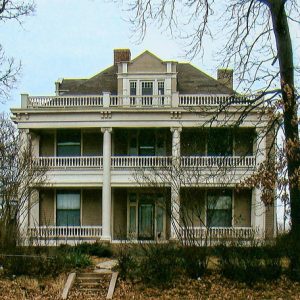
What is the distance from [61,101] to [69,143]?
8.26 feet

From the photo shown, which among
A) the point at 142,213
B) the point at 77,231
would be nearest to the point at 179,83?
the point at 142,213

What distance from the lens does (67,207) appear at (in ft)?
109

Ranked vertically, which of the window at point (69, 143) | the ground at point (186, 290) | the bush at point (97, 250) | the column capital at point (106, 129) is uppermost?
the column capital at point (106, 129)

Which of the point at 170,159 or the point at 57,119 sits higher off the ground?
the point at 57,119

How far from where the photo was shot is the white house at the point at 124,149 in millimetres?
30984

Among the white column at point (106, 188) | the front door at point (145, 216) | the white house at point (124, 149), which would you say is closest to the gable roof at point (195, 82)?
the white house at point (124, 149)

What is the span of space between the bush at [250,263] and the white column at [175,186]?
325 centimetres

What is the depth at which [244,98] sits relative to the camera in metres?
17.3

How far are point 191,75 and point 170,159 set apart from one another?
10486 mm

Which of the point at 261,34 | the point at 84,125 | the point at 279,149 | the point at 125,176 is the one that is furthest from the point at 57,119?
the point at 279,149

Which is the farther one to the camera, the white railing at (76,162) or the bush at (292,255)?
the white railing at (76,162)

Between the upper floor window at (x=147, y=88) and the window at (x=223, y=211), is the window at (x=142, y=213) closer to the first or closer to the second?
the window at (x=223, y=211)

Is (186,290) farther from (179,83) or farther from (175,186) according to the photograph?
(179,83)

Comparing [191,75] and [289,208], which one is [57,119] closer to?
[191,75]
